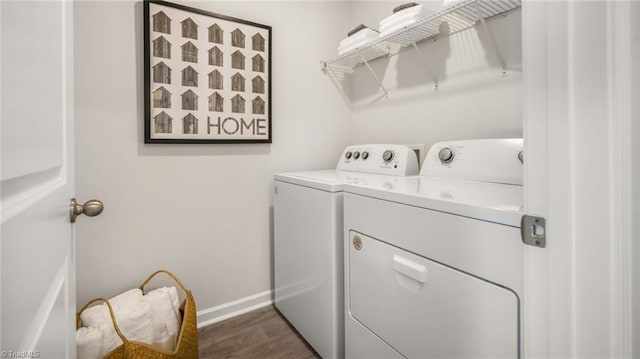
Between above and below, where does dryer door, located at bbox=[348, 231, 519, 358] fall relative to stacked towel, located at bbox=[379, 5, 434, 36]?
below

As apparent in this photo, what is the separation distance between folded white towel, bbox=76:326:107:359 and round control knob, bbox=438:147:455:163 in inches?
65.6

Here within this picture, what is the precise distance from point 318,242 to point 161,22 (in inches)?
54.7

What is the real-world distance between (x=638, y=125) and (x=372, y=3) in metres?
1.97

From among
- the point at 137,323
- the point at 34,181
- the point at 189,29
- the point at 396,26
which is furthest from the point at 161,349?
the point at 396,26

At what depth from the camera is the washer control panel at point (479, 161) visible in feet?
3.84

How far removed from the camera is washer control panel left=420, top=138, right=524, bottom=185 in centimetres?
117

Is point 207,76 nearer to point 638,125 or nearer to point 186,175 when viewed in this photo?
point 186,175

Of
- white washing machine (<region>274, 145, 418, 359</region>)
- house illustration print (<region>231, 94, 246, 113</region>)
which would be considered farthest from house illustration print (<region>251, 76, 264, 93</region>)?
white washing machine (<region>274, 145, 418, 359</region>)

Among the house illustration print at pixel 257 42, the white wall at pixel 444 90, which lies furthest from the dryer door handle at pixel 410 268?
the house illustration print at pixel 257 42

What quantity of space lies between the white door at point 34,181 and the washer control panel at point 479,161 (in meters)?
1.32

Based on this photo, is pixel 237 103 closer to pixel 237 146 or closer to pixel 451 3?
pixel 237 146

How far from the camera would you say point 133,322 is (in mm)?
Answer: 1248

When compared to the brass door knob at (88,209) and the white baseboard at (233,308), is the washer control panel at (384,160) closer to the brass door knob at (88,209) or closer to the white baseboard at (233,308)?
the white baseboard at (233,308)

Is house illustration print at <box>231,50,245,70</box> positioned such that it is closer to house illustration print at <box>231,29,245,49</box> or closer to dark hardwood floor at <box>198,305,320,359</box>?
house illustration print at <box>231,29,245,49</box>
